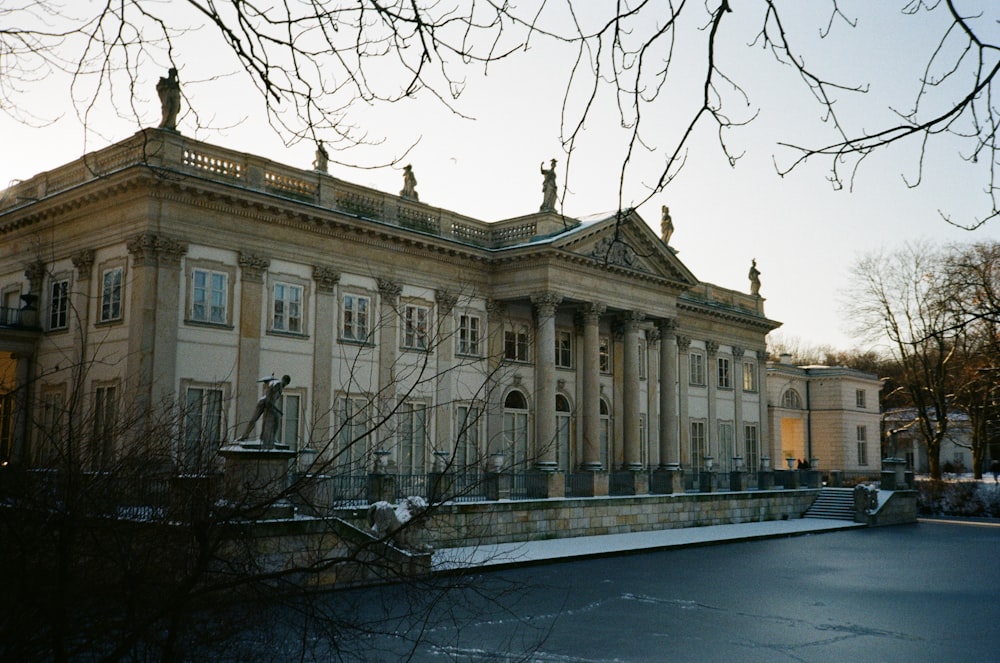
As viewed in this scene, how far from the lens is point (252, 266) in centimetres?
2684


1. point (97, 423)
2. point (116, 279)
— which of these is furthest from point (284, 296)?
point (97, 423)

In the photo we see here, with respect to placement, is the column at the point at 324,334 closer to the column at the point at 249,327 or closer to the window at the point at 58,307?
the column at the point at 249,327

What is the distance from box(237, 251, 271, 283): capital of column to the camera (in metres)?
26.6

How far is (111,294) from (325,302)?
6292 mm

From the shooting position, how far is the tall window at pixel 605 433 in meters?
38.4

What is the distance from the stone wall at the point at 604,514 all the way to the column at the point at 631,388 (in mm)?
3231

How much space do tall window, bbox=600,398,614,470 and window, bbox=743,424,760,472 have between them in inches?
509

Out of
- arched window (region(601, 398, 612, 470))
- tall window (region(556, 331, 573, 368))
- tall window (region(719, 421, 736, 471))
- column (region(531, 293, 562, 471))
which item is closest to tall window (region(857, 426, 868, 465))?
tall window (region(719, 421, 736, 471))

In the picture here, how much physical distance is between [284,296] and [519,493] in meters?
9.55

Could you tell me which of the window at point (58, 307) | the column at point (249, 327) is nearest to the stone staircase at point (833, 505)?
the column at point (249, 327)

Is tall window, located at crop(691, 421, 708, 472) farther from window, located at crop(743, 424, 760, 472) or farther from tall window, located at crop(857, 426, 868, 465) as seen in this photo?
tall window, located at crop(857, 426, 868, 465)

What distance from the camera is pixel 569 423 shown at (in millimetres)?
36688

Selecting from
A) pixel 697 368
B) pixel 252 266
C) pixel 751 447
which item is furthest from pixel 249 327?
pixel 751 447

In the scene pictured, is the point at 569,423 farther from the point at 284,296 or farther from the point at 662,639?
the point at 662,639
